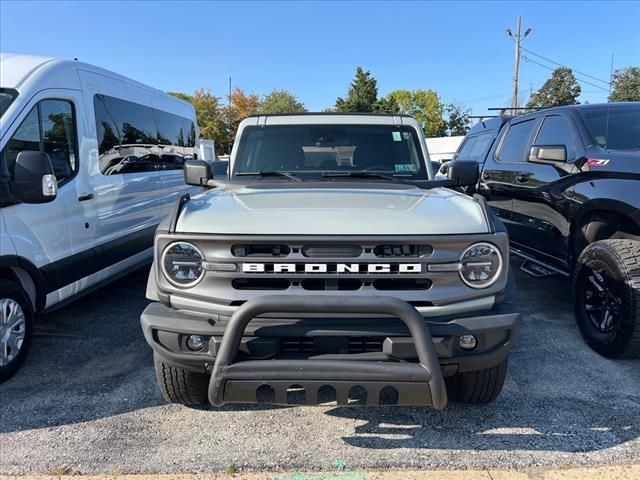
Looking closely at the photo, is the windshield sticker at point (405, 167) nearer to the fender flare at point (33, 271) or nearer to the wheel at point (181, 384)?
the wheel at point (181, 384)

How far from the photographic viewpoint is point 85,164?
4.79m

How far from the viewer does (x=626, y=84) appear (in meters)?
5.44

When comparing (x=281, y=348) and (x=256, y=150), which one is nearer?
(x=281, y=348)

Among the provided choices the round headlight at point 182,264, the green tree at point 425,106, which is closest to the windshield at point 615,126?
the round headlight at point 182,264

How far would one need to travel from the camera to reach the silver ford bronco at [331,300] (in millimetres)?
2344

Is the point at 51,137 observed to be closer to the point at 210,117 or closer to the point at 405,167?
the point at 405,167

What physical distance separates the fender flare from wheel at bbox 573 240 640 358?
14.5 ft

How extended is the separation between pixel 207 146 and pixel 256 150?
16.6m

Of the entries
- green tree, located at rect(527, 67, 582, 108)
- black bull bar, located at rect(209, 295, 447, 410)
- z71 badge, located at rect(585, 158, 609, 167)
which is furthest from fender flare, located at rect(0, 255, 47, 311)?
green tree, located at rect(527, 67, 582, 108)

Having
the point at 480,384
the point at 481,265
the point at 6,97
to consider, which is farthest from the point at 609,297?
the point at 6,97

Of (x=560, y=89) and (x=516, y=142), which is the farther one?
(x=560, y=89)

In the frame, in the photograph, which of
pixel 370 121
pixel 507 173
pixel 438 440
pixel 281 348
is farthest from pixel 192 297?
pixel 507 173

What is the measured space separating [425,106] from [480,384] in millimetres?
76937

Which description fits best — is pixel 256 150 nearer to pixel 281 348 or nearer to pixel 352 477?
pixel 281 348
